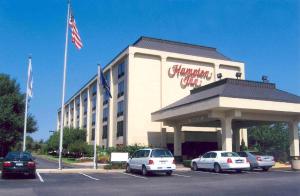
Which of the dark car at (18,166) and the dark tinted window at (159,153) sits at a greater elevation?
the dark tinted window at (159,153)

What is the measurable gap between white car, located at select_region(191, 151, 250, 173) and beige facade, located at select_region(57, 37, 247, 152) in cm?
1375

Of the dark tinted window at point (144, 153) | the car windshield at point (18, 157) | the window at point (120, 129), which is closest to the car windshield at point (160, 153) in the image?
the dark tinted window at point (144, 153)

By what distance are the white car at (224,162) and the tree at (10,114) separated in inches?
698

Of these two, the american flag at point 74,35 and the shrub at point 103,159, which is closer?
the american flag at point 74,35

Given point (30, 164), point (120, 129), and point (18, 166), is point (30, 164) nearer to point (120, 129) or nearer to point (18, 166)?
point (18, 166)

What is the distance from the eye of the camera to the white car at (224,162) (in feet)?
79.8

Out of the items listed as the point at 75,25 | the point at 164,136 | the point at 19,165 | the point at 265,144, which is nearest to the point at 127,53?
the point at 164,136

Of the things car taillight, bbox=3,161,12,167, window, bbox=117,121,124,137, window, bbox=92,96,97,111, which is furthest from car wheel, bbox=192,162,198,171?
window, bbox=92,96,97,111

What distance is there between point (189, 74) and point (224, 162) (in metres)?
23.7

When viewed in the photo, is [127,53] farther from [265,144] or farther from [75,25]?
[265,144]

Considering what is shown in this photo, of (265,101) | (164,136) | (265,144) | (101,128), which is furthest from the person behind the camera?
(265,144)

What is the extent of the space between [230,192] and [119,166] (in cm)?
1621

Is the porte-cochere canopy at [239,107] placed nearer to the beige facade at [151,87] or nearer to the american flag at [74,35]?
the beige facade at [151,87]

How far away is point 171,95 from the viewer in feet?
150
